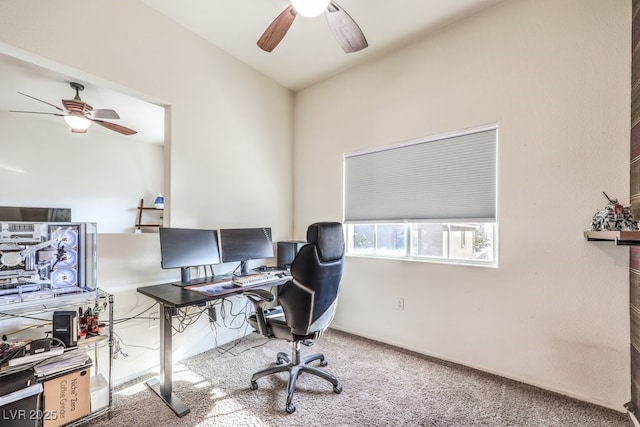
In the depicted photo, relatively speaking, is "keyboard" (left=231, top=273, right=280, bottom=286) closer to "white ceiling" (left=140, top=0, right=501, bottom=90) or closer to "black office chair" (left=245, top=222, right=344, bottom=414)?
"black office chair" (left=245, top=222, right=344, bottom=414)

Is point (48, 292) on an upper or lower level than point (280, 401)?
upper

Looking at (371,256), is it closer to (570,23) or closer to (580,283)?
Answer: (580,283)

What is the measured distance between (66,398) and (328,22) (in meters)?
2.84

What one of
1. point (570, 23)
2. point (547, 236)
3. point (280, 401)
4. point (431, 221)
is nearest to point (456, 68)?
point (570, 23)

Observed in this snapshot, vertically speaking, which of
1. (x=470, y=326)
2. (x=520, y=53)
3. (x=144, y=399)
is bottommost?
(x=144, y=399)

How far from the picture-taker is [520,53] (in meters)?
2.16

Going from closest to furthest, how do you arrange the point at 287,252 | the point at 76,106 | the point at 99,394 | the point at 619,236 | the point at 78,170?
the point at 619,236
the point at 99,394
the point at 76,106
the point at 287,252
the point at 78,170

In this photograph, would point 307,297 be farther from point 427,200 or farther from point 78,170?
point 78,170

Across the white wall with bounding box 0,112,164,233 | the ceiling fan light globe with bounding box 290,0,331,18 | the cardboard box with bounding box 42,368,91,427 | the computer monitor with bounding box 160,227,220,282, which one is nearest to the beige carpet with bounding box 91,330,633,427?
the cardboard box with bounding box 42,368,91,427

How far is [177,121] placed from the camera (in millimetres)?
2518

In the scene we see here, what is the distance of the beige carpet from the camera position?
1.74 m

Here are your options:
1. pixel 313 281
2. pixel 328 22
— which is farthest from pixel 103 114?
pixel 313 281

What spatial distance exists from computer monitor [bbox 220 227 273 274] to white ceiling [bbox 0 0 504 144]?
1423mm

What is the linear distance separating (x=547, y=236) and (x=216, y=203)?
2808mm
